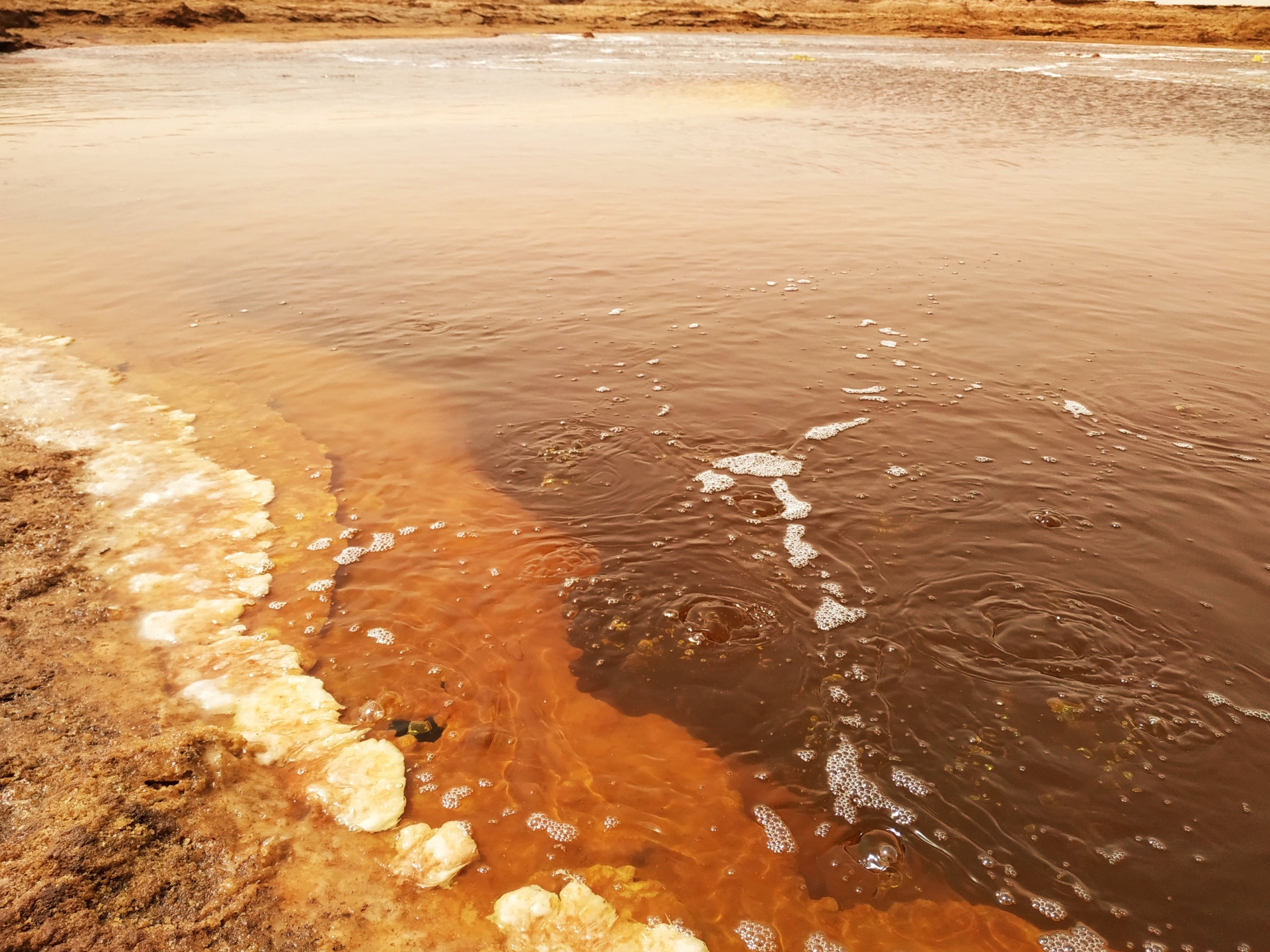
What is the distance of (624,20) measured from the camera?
46.4 metres

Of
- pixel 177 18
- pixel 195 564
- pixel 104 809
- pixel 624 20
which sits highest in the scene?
pixel 177 18

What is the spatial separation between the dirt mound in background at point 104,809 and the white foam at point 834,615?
2.32 meters

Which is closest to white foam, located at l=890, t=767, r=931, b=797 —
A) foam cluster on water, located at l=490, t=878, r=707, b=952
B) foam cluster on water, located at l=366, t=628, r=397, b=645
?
foam cluster on water, located at l=490, t=878, r=707, b=952

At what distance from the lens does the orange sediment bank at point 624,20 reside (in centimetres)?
3531

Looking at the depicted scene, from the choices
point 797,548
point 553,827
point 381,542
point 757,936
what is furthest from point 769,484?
point 757,936

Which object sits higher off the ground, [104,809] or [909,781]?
[104,809]

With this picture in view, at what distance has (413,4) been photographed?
45281mm

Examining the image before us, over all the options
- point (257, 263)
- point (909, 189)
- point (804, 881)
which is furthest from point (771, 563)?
point (909, 189)

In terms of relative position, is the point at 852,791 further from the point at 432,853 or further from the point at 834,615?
the point at 432,853

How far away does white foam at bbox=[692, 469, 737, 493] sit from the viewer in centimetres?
452

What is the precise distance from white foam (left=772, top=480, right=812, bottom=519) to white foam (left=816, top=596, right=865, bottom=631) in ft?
2.31

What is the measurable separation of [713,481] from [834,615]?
126 cm

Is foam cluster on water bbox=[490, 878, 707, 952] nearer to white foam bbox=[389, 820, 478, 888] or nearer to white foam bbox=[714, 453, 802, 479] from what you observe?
white foam bbox=[389, 820, 478, 888]

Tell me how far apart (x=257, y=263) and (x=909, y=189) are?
315 inches
